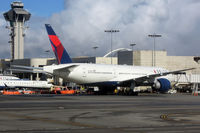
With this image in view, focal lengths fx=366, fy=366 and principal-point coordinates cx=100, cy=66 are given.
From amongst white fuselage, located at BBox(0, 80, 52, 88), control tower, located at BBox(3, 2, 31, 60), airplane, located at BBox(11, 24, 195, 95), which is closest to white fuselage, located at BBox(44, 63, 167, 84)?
airplane, located at BBox(11, 24, 195, 95)

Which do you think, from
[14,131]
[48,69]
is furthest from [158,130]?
[48,69]

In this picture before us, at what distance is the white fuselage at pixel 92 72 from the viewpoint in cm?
4731

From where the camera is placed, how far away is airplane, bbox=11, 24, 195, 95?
47656mm

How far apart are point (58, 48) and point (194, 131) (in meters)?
36.0

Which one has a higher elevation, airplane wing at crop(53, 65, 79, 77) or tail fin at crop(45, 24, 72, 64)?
tail fin at crop(45, 24, 72, 64)

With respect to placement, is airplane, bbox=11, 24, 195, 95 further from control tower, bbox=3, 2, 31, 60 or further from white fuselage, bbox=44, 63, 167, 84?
control tower, bbox=3, 2, 31, 60

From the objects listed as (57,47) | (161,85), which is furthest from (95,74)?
(161,85)

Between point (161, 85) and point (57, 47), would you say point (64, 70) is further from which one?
point (161, 85)

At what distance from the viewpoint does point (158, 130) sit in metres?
15.0

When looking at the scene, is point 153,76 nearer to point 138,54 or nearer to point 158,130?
point 158,130

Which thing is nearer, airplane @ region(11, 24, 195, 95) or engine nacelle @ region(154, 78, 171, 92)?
airplane @ region(11, 24, 195, 95)

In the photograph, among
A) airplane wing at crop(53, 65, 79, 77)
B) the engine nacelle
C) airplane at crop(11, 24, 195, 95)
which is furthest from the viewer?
the engine nacelle

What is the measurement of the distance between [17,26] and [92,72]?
484 feet

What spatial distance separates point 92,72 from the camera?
49.9 metres
